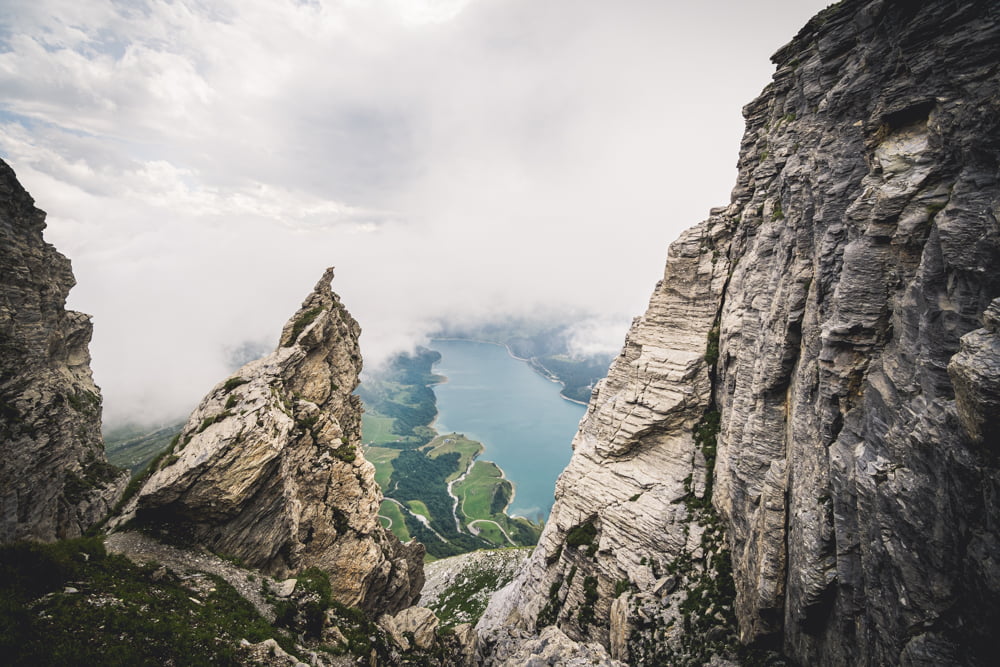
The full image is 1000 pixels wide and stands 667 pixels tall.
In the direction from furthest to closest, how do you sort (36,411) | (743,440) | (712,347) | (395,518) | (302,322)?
(395,518) < (36,411) < (302,322) < (712,347) < (743,440)

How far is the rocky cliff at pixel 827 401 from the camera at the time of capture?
9.15 meters

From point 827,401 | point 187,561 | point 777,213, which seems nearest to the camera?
point 827,401

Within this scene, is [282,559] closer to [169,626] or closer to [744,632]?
[169,626]

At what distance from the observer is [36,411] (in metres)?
31.5

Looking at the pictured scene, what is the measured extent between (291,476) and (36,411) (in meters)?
28.8

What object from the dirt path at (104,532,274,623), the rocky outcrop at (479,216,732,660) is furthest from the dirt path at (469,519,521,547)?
the dirt path at (104,532,274,623)

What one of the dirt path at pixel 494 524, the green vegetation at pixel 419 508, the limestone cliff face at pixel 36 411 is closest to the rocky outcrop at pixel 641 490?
the limestone cliff face at pixel 36 411

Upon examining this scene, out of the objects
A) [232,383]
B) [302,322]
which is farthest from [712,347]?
[232,383]

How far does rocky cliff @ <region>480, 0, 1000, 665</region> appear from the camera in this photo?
9148 millimetres

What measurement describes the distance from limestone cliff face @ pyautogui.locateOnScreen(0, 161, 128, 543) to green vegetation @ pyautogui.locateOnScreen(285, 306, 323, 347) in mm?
20507

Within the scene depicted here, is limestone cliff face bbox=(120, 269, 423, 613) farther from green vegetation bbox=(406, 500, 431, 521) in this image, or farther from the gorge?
green vegetation bbox=(406, 500, 431, 521)

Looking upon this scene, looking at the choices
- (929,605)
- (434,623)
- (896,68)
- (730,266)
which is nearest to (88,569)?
(434,623)

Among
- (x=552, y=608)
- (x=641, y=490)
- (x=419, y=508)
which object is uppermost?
(x=641, y=490)

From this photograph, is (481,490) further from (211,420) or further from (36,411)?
(211,420)
